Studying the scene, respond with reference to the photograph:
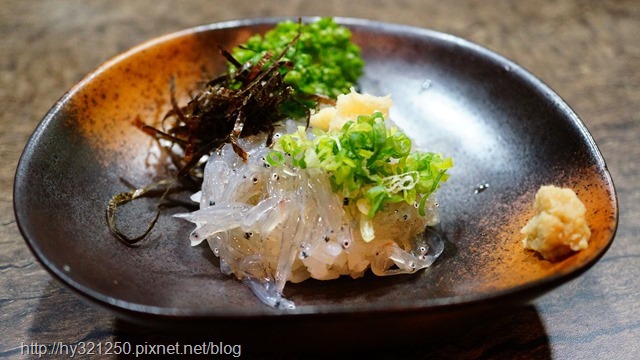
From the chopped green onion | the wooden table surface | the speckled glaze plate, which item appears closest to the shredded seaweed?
the speckled glaze plate

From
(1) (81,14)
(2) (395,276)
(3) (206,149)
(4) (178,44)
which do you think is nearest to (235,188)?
(3) (206,149)

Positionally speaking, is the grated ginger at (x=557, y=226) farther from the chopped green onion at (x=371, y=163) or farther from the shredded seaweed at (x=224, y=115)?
the shredded seaweed at (x=224, y=115)

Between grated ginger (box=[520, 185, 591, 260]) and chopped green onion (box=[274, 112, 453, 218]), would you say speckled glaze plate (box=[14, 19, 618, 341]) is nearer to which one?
grated ginger (box=[520, 185, 591, 260])

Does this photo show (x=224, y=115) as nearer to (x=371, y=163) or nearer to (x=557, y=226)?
(x=371, y=163)

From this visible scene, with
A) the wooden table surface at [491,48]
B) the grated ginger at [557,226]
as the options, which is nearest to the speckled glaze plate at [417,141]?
the grated ginger at [557,226]

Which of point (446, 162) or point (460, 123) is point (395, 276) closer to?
point (446, 162)

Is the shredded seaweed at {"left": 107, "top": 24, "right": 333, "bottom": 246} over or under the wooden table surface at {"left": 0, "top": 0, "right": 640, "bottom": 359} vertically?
over
